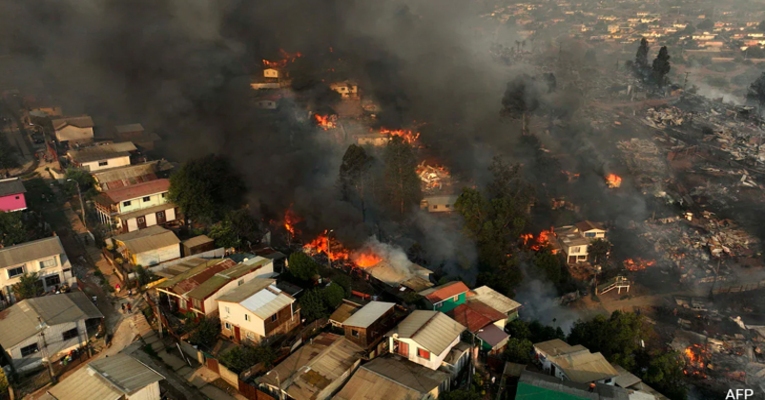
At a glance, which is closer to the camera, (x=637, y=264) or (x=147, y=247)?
(x=147, y=247)

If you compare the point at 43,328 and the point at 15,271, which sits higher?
the point at 15,271

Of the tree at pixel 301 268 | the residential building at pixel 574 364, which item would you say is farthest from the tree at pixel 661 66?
the tree at pixel 301 268

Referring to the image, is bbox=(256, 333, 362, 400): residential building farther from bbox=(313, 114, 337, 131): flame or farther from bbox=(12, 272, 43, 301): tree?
bbox=(313, 114, 337, 131): flame

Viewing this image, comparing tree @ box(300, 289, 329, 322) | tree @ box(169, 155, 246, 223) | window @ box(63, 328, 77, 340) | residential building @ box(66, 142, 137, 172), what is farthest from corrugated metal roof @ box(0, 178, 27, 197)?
tree @ box(300, 289, 329, 322)

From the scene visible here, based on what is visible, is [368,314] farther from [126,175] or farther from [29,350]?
[126,175]

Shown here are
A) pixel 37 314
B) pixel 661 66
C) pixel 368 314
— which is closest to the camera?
pixel 37 314

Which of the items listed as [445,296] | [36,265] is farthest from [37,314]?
[445,296]

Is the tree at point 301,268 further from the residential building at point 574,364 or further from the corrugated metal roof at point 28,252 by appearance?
the residential building at point 574,364

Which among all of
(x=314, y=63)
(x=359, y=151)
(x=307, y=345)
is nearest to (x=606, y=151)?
(x=359, y=151)
